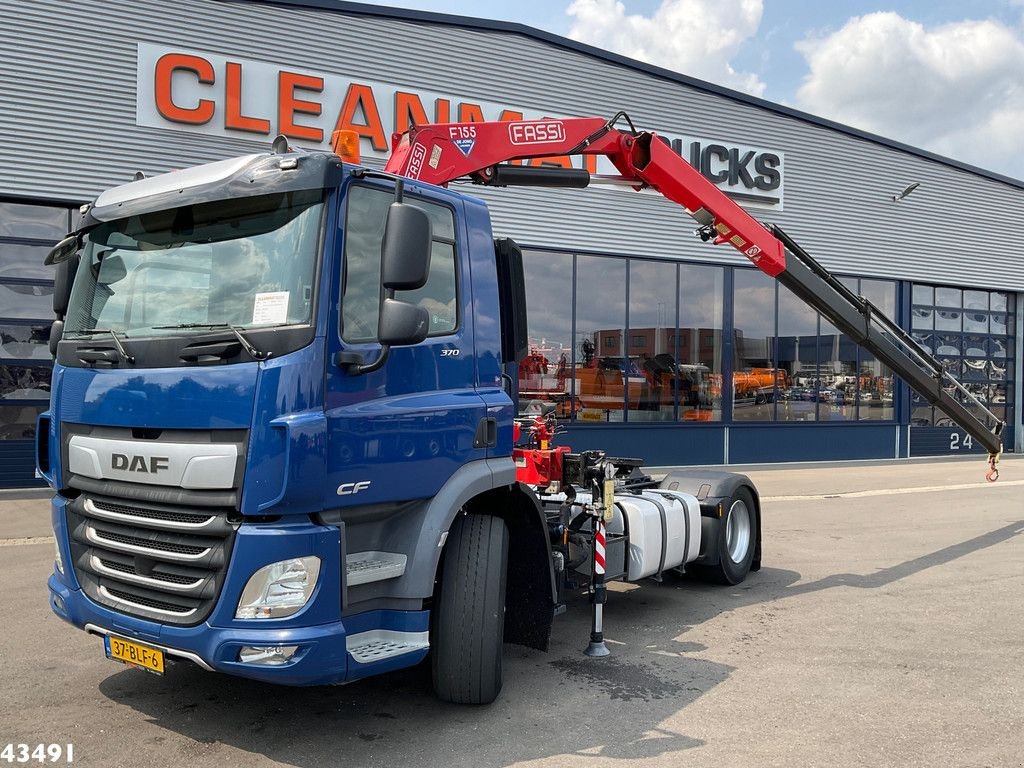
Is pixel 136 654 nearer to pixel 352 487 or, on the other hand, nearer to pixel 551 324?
pixel 352 487

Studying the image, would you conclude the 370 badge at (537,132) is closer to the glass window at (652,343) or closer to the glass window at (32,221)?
the glass window at (32,221)

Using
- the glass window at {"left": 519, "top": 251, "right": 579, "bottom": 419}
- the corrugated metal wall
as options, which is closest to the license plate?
the corrugated metal wall

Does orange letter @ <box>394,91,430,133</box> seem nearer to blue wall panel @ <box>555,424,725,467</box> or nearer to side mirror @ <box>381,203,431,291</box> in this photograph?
blue wall panel @ <box>555,424,725,467</box>

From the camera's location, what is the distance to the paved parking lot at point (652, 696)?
4113 millimetres

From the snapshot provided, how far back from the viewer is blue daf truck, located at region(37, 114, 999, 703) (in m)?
Result: 3.70

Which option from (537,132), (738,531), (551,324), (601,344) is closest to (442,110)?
(551,324)

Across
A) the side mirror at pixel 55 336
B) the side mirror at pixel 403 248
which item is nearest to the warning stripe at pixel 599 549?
the side mirror at pixel 403 248

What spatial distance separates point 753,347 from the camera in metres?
19.0

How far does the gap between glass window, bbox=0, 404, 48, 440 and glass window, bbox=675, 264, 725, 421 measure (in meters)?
11.8

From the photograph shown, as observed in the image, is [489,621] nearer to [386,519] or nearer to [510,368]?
[386,519]

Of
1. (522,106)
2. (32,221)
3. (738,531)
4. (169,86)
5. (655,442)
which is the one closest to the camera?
(738,531)

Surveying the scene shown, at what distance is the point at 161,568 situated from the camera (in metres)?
3.90

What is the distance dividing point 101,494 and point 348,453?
1250mm

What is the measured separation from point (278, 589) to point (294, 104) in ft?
39.8
